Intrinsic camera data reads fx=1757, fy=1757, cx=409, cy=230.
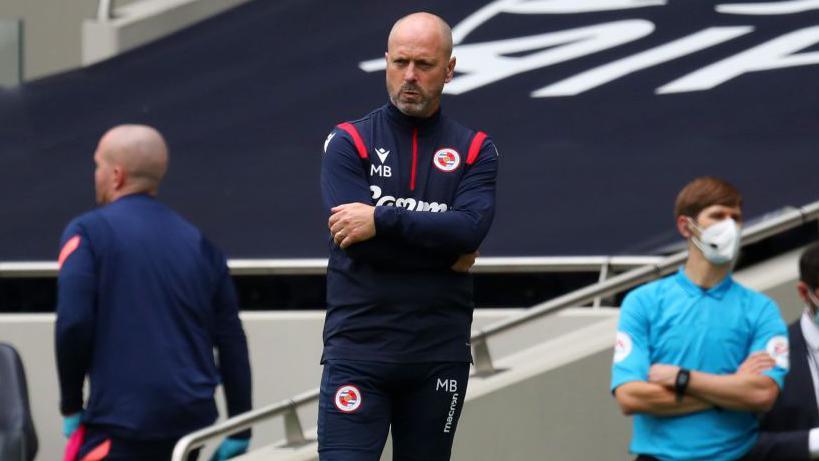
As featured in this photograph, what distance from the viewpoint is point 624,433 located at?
6336 millimetres

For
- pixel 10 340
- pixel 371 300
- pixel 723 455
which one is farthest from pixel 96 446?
pixel 10 340

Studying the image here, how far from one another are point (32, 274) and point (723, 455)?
12.1 ft

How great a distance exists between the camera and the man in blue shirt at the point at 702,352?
4895 millimetres

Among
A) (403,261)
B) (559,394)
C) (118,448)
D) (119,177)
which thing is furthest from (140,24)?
(403,261)

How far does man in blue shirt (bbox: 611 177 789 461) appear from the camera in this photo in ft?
16.1

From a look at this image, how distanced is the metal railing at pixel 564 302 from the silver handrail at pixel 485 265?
21cm

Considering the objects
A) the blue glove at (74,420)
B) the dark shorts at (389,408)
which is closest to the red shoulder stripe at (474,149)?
the dark shorts at (389,408)

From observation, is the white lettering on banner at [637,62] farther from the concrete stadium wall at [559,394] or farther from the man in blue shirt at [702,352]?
the man in blue shirt at [702,352]

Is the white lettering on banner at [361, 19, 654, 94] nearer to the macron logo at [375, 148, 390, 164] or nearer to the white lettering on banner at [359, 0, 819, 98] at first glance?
the white lettering on banner at [359, 0, 819, 98]

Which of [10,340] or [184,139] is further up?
[184,139]

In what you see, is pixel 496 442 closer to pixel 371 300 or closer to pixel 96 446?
pixel 96 446

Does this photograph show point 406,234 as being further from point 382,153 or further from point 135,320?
point 135,320

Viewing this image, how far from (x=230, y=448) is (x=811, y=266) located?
6.47ft

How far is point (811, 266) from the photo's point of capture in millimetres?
5066
